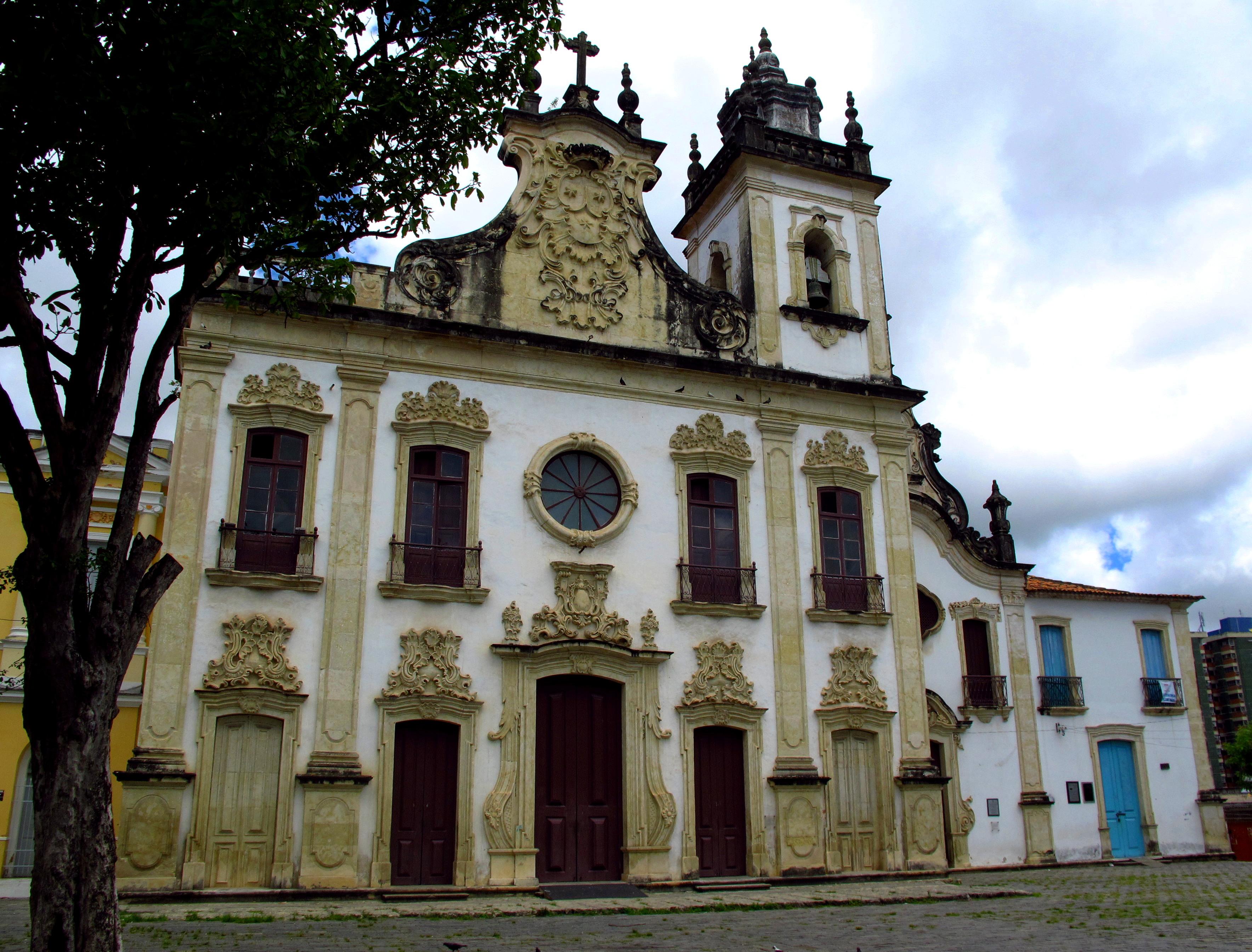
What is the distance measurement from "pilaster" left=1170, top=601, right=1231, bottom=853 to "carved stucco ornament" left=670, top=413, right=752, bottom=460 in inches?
429

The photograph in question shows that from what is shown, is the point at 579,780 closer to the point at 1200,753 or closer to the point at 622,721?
the point at 622,721

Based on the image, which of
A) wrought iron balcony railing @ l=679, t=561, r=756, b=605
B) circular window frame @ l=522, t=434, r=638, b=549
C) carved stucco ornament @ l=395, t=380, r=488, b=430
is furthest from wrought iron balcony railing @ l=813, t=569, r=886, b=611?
carved stucco ornament @ l=395, t=380, r=488, b=430

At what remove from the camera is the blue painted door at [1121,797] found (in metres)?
19.2

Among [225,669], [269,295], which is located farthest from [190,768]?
[269,295]

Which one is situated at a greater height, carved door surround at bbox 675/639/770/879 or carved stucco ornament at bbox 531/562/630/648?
carved stucco ornament at bbox 531/562/630/648

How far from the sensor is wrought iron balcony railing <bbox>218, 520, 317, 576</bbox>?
13383 millimetres

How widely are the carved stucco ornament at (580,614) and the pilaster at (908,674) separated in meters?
4.59

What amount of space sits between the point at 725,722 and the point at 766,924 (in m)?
4.05

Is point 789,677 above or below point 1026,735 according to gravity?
above

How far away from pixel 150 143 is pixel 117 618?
11.8ft

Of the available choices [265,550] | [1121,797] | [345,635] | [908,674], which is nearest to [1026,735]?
[1121,797]

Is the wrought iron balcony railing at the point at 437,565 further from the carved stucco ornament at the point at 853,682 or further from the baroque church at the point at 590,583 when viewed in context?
the carved stucco ornament at the point at 853,682

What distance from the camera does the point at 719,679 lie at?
596 inches

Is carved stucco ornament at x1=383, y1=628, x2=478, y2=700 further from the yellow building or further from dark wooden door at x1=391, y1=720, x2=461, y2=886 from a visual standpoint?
the yellow building
